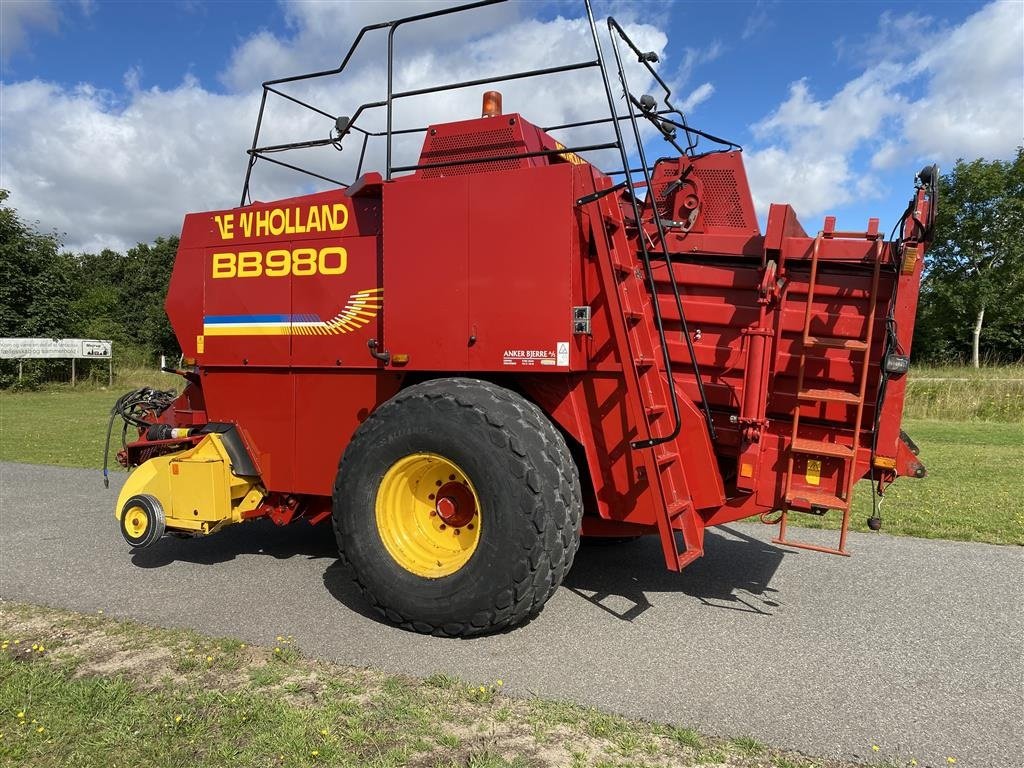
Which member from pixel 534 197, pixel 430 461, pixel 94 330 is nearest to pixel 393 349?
pixel 430 461

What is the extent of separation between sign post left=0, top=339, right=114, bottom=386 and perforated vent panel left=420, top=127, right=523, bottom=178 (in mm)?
28087

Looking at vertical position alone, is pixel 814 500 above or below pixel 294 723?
above

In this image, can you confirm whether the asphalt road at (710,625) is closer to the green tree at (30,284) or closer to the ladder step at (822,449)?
the ladder step at (822,449)

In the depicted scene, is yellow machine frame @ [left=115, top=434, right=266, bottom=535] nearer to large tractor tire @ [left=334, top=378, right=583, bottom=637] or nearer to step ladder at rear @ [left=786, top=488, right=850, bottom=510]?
large tractor tire @ [left=334, top=378, right=583, bottom=637]

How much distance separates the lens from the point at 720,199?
4.75 m

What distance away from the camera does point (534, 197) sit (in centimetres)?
417

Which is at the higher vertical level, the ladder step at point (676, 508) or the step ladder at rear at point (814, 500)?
the step ladder at rear at point (814, 500)

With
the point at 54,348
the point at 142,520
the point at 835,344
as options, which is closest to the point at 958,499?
the point at 835,344

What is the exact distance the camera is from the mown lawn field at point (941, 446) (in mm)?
7215

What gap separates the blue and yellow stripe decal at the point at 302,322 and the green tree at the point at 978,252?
3654 centimetres

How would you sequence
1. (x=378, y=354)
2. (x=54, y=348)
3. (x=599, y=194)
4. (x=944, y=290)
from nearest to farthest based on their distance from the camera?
(x=599, y=194), (x=378, y=354), (x=54, y=348), (x=944, y=290)

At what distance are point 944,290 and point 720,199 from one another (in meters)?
37.3

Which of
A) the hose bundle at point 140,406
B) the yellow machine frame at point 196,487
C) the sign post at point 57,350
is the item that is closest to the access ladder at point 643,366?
the yellow machine frame at point 196,487

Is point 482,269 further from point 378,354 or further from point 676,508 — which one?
point 676,508
